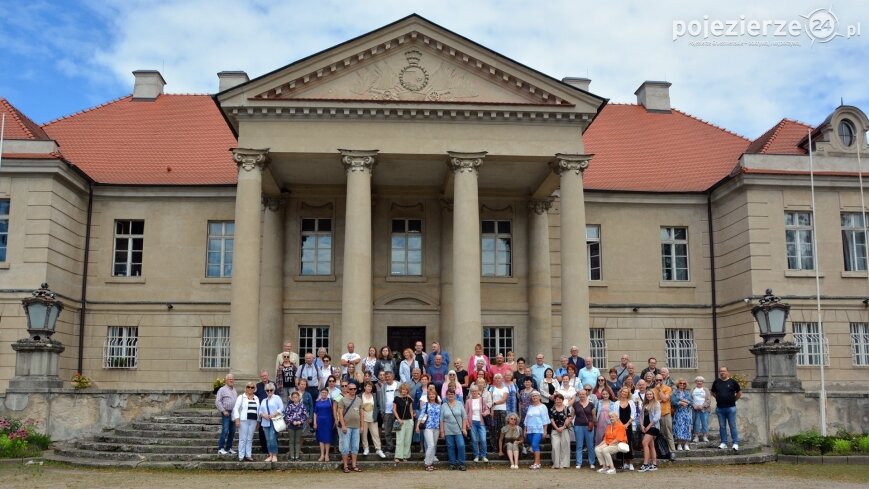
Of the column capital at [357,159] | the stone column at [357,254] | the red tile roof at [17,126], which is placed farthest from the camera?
the red tile roof at [17,126]

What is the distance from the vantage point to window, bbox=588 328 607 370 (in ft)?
91.8

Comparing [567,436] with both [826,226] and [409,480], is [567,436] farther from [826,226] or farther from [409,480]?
[826,226]

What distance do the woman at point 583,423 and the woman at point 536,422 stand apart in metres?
0.55

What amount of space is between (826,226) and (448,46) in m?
13.0

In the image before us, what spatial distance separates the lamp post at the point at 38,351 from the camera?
18.9 metres

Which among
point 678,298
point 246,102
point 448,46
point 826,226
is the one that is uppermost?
point 448,46

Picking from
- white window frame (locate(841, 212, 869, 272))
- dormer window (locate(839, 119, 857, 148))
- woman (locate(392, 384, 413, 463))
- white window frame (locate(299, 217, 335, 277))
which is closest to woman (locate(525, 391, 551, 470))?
woman (locate(392, 384, 413, 463))

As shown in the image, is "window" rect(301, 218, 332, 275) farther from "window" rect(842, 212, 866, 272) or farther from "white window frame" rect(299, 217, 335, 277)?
"window" rect(842, 212, 866, 272)

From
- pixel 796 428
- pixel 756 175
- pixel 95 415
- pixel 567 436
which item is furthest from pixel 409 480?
pixel 756 175

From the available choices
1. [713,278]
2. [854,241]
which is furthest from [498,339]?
[854,241]

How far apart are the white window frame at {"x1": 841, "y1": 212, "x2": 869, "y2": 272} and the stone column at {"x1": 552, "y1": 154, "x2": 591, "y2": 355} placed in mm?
9429

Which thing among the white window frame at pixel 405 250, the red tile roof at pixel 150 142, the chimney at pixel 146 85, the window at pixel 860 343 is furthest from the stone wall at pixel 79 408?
the window at pixel 860 343

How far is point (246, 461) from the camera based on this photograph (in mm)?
15727

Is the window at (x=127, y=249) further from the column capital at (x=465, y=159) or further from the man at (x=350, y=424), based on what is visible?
the man at (x=350, y=424)
